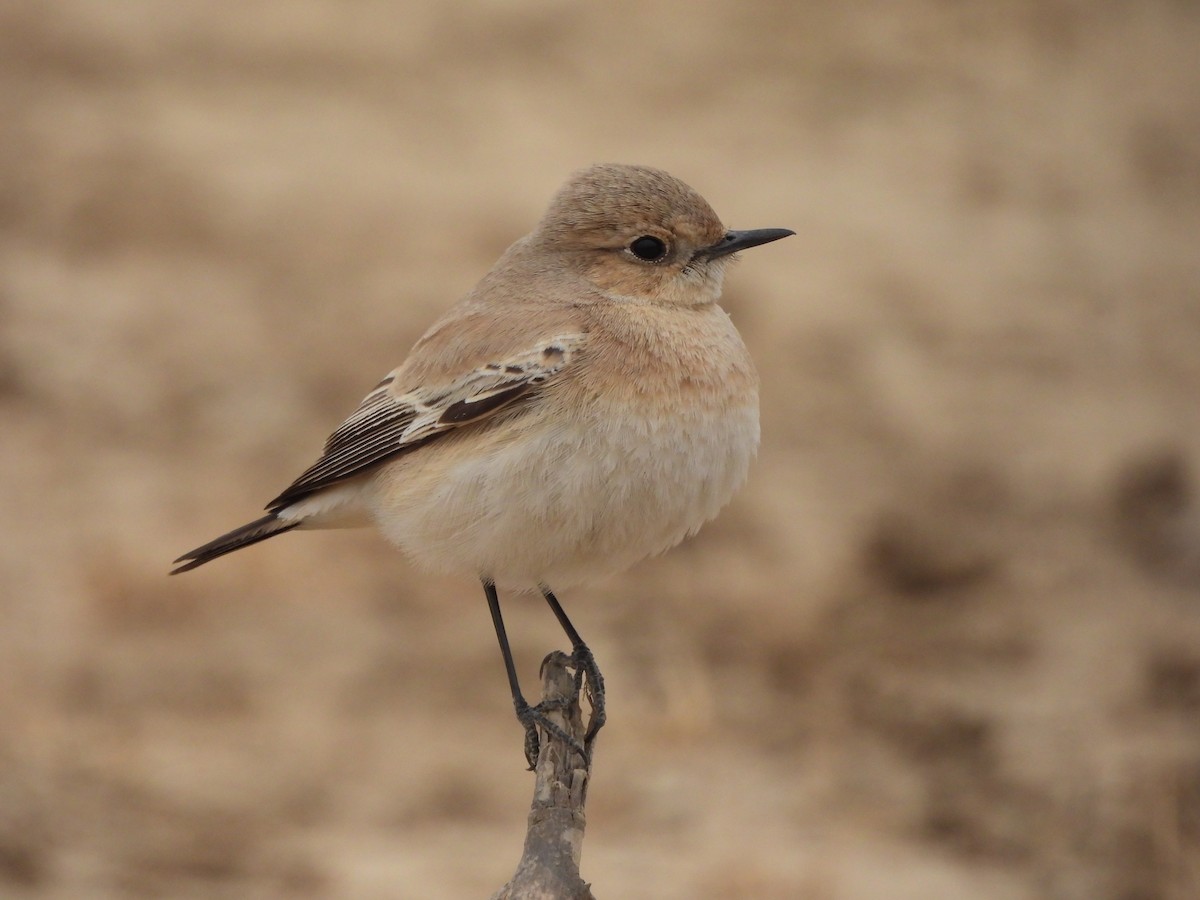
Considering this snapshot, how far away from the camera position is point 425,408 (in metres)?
5.73

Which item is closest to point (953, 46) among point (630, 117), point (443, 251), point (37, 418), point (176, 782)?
point (630, 117)

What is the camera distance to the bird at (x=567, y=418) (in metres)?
5.30

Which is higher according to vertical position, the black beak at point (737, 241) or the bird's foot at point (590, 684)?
the black beak at point (737, 241)

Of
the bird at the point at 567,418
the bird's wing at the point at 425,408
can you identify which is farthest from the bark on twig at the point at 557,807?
the bird's wing at the point at 425,408

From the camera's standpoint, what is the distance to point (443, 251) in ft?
46.6

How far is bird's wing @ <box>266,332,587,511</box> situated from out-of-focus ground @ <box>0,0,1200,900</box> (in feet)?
12.9

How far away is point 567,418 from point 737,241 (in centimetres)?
110

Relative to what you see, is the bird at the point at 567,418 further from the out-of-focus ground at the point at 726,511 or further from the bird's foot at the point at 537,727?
the out-of-focus ground at the point at 726,511

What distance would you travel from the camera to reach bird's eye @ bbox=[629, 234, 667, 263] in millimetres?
5848

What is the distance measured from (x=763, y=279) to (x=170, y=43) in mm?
7209

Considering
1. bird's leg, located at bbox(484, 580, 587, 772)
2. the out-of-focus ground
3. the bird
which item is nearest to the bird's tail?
the bird

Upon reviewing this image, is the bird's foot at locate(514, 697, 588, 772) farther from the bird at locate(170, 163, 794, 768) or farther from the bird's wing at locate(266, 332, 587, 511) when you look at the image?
the bird's wing at locate(266, 332, 587, 511)

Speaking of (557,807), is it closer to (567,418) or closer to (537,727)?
(537,727)

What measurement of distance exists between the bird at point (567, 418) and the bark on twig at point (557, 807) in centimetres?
12
